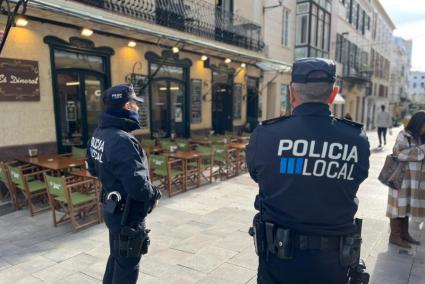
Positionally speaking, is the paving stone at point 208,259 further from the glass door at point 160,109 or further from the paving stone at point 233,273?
the glass door at point 160,109

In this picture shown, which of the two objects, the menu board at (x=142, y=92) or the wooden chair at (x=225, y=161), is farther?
the menu board at (x=142, y=92)

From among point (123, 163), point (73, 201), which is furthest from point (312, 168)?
point (73, 201)

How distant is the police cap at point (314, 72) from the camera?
187 cm

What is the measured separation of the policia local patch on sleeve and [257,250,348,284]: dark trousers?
0.47m

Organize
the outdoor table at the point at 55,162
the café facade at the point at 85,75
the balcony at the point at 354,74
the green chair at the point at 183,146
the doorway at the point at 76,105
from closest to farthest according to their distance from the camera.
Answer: the outdoor table at the point at 55,162
the café facade at the point at 85,75
the doorway at the point at 76,105
the green chair at the point at 183,146
the balcony at the point at 354,74

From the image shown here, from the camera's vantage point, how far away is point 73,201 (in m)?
4.72

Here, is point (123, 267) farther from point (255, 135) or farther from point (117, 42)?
point (117, 42)

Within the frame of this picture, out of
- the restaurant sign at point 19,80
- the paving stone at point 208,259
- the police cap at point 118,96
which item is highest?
the restaurant sign at point 19,80

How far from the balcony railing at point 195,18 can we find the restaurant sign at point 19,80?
1.99 meters

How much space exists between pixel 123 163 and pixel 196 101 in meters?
9.05

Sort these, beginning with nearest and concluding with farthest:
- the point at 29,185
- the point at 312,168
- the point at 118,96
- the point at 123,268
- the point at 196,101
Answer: the point at 312,168, the point at 123,268, the point at 118,96, the point at 29,185, the point at 196,101

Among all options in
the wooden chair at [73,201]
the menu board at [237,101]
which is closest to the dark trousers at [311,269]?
the wooden chair at [73,201]

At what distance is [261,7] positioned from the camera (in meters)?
14.0

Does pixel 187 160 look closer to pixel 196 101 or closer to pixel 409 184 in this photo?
pixel 409 184
